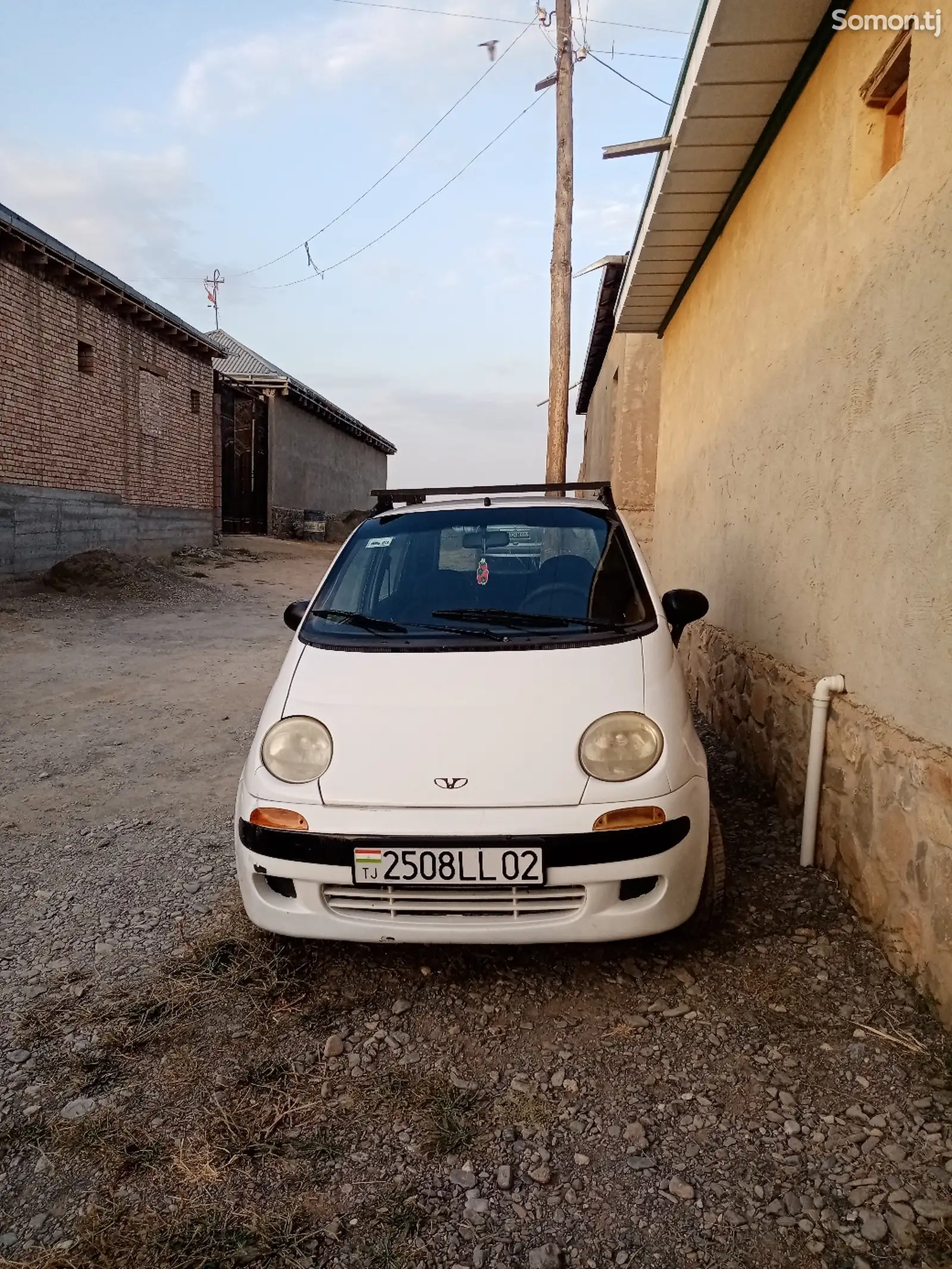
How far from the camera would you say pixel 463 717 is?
2.50 m

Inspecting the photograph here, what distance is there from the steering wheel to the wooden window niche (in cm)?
198

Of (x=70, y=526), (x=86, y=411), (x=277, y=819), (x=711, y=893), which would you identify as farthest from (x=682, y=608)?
(x=86, y=411)

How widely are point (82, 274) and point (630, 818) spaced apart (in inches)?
583

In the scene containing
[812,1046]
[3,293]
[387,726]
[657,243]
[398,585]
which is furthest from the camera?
[3,293]

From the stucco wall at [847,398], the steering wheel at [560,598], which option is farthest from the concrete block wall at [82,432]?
the steering wheel at [560,598]

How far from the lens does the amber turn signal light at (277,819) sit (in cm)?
239

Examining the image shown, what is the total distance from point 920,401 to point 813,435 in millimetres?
969

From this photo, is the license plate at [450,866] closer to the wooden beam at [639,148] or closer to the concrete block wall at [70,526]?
the wooden beam at [639,148]

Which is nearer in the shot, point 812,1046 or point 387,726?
point 812,1046

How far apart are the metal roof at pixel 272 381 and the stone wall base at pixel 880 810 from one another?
19.2 metres

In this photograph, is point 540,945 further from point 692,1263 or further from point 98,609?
point 98,609

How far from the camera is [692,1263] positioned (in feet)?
5.22

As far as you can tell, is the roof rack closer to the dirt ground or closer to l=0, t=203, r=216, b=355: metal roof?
the dirt ground

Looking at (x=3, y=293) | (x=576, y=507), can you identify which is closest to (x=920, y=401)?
(x=576, y=507)
